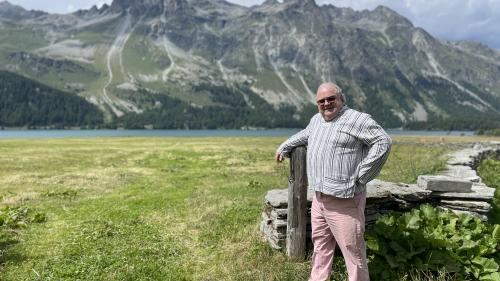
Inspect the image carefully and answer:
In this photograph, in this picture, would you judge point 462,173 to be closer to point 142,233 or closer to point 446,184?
point 446,184

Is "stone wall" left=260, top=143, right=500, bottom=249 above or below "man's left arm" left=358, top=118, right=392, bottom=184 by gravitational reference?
below

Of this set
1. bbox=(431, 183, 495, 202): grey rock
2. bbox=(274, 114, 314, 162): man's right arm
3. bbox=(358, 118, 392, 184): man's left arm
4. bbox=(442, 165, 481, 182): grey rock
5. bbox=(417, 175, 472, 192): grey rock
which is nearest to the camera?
bbox=(358, 118, 392, 184): man's left arm

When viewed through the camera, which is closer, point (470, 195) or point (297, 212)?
point (297, 212)

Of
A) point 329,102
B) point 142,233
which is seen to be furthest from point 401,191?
point 142,233

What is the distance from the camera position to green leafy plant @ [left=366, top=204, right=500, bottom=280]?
29.8ft

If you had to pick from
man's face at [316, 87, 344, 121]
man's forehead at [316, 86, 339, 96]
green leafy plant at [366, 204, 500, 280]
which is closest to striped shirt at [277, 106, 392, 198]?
man's face at [316, 87, 344, 121]

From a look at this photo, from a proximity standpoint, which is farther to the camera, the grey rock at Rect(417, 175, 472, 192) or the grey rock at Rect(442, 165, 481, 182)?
the grey rock at Rect(442, 165, 481, 182)

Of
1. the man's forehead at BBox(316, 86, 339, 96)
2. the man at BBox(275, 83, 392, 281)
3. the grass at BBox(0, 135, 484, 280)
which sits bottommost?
the grass at BBox(0, 135, 484, 280)

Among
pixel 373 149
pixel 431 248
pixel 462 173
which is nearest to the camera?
pixel 373 149

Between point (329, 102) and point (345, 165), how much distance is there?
1.15 meters

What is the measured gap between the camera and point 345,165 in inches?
300

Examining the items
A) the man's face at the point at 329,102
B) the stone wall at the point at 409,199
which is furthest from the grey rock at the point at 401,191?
the man's face at the point at 329,102

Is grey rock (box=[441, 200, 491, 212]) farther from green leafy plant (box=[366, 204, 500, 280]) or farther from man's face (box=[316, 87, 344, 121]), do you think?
man's face (box=[316, 87, 344, 121])

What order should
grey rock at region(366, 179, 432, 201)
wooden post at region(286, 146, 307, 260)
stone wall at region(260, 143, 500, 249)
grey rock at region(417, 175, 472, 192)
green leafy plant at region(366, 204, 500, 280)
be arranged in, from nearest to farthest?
1. green leafy plant at region(366, 204, 500, 280)
2. wooden post at region(286, 146, 307, 260)
3. stone wall at region(260, 143, 500, 249)
4. grey rock at region(366, 179, 432, 201)
5. grey rock at region(417, 175, 472, 192)
